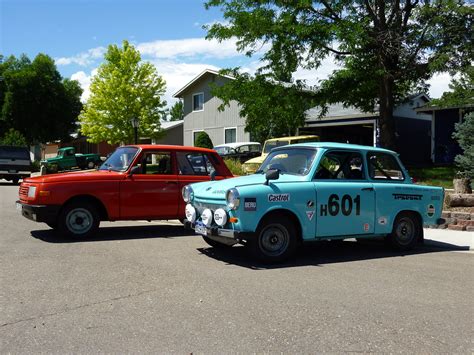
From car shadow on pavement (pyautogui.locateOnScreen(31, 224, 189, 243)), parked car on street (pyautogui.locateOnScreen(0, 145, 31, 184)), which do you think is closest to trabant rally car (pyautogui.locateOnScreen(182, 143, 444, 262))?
car shadow on pavement (pyautogui.locateOnScreen(31, 224, 189, 243))

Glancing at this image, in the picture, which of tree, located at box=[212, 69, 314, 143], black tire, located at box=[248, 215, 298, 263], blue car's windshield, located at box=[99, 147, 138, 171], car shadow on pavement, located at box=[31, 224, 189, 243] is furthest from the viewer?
tree, located at box=[212, 69, 314, 143]

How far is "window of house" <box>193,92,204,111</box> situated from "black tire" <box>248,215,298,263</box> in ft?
103

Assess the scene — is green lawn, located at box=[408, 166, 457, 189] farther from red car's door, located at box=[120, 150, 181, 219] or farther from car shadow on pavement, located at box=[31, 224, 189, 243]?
red car's door, located at box=[120, 150, 181, 219]

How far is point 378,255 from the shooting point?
26.9 feet

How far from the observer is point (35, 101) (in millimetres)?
50656

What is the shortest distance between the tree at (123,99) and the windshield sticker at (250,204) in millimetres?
32206

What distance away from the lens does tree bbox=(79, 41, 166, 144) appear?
38.1 metres

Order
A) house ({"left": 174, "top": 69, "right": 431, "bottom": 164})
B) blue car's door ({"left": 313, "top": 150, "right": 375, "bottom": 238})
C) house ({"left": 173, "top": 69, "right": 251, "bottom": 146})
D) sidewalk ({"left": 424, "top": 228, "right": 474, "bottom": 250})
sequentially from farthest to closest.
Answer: house ({"left": 173, "top": 69, "right": 251, "bottom": 146})
house ({"left": 174, "top": 69, "right": 431, "bottom": 164})
sidewalk ({"left": 424, "top": 228, "right": 474, "bottom": 250})
blue car's door ({"left": 313, "top": 150, "right": 375, "bottom": 238})

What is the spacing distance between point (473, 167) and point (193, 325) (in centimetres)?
1188

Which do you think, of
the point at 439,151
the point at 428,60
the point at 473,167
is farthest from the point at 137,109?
the point at 473,167

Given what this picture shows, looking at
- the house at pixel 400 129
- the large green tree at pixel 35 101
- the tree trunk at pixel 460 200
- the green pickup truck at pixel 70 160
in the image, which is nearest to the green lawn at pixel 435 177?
the tree trunk at pixel 460 200

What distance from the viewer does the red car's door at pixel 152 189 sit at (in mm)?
9234

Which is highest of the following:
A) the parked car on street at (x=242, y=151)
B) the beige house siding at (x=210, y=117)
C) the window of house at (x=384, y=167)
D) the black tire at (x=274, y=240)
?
the beige house siding at (x=210, y=117)

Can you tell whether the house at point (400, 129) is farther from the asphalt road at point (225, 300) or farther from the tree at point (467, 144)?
the asphalt road at point (225, 300)
